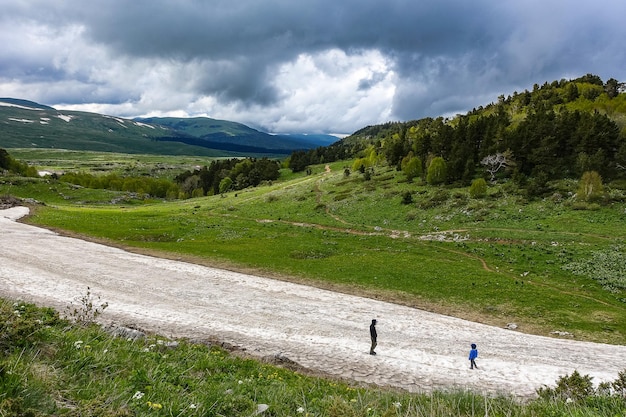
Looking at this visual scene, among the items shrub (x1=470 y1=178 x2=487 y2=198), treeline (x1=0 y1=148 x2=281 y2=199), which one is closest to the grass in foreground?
shrub (x1=470 y1=178 x2=487 y2=198)

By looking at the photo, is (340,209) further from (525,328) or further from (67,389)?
(67,389)

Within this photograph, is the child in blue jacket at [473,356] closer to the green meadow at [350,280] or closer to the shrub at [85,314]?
the green meadow at [350,280]

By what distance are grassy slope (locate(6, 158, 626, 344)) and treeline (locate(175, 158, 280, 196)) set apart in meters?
56.7

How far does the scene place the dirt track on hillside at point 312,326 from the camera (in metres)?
19.2

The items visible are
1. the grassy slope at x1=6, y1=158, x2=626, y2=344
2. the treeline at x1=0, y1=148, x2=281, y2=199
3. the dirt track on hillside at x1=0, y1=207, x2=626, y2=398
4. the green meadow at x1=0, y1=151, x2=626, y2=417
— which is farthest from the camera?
the treeline at x1=0, y1=148, x2=281, y2=199

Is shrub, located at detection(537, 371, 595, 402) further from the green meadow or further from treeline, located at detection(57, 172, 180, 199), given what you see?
treeline, located at detection(57, 172, 180, 199)

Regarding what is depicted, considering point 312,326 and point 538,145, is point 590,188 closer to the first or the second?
point 538,145

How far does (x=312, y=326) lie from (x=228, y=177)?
127 metres

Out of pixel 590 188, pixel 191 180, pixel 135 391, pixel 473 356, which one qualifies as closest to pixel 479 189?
pixel 590 188

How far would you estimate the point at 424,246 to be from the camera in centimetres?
4903

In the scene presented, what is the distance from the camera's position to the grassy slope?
30.3 metres

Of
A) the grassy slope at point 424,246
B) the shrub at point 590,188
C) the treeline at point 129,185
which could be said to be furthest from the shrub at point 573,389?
the treeline at point 129,185

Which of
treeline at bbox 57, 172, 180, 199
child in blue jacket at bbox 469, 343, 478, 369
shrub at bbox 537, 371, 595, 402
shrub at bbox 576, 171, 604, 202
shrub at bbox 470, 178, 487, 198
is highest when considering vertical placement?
shrub at bbox 576, 171, 604, 202

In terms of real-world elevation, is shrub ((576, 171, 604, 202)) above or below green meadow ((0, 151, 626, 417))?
above
